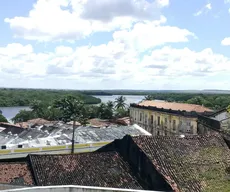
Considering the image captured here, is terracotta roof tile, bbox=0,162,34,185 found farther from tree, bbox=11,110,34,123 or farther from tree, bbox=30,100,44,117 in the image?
tree, bbox=30,100,44,117

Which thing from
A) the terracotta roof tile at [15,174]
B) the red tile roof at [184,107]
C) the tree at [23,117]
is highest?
the red tile roof at [184,107]

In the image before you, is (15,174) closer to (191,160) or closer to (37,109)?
(191,160)

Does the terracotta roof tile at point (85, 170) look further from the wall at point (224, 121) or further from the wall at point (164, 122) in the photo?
the wall at point (164, 122)

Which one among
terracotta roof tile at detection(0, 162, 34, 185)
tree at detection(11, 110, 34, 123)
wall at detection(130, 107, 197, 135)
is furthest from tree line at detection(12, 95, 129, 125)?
terracotta roof tile at detection(0, 162, 34, 185)

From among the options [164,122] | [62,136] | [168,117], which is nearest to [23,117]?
[164,122]

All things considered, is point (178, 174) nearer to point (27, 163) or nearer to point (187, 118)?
point (27, 163)

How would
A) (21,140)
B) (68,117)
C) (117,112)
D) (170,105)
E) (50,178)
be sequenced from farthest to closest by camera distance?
(117,112), (68,117), (170,105), (21,140), (50,178)

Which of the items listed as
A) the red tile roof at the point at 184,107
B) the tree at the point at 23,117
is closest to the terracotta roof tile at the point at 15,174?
the red tile roof at the point at 184,107

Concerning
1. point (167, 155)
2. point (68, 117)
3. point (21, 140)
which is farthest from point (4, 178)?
point (68, 117)
